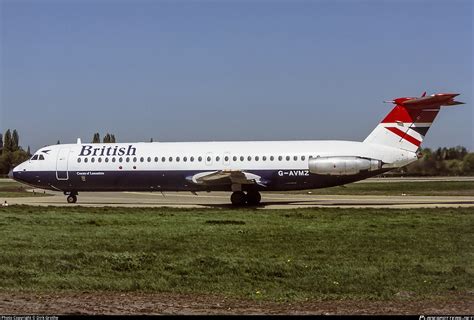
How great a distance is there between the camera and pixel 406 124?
29.6m

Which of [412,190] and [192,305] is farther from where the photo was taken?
[412,190]

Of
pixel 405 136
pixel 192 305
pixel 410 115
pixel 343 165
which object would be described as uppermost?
pixel 410 115

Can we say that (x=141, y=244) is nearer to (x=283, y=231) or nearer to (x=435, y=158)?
(x=283, y=231)

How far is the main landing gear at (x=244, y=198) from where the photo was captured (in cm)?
3120

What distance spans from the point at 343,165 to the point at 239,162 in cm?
508

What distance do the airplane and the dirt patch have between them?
2026 cm

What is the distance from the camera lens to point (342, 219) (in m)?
22.2

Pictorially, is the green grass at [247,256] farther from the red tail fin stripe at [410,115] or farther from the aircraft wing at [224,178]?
the red tail fin stripe at [410,115]

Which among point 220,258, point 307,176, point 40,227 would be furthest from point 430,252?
point 307,176

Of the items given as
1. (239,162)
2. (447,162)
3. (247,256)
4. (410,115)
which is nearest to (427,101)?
(410,115)

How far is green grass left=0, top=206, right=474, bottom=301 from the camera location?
10.3m

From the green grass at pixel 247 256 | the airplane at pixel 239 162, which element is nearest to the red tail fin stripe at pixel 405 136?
the airplane at pixel 239 162

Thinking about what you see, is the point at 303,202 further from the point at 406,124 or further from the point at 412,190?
the point at 412,190

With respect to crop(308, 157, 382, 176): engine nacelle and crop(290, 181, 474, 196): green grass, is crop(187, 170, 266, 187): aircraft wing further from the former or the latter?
crop(290, 181, 474, 196): green grass
